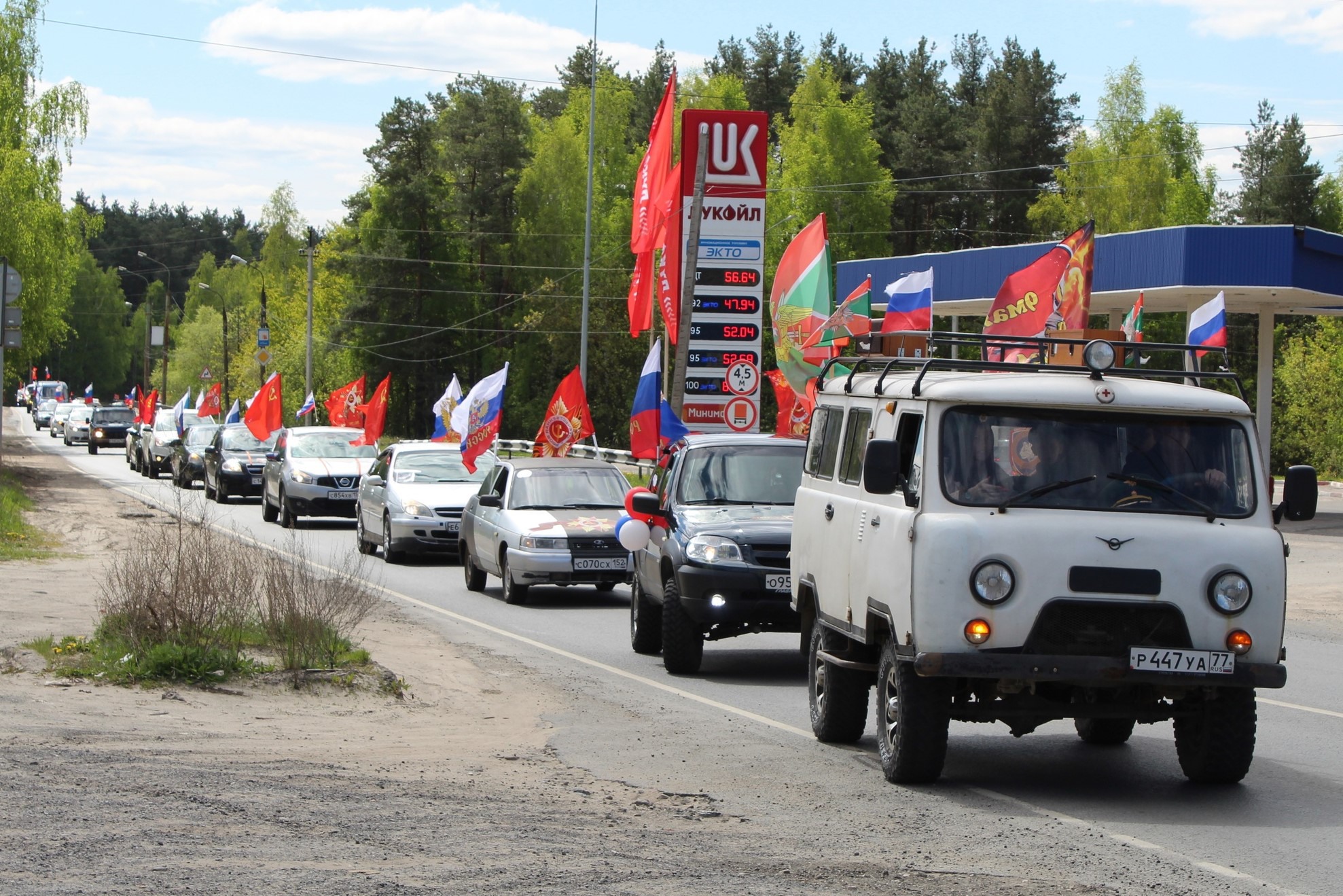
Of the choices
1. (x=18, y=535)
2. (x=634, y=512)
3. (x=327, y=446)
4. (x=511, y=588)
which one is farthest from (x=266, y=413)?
(x=634, y=512)

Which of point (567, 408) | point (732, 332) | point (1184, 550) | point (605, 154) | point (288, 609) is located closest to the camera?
point (1184, 550)

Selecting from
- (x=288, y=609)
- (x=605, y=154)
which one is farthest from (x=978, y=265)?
(x=605, y=154)

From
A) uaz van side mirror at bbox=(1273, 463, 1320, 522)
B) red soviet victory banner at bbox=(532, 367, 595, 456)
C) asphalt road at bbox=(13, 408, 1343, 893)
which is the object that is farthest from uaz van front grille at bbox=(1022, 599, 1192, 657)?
red soviet victory banner at bbox=(532, 367, 595, 456)

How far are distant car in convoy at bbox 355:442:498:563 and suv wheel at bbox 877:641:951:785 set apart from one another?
14.5 metres

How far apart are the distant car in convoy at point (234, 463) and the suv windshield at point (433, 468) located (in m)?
12.4

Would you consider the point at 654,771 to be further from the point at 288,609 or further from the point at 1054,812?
the point at 288,609

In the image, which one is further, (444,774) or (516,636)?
(516,636)

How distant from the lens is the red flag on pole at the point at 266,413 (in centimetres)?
3747

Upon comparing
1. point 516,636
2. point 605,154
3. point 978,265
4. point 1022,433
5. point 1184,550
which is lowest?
point 516,636

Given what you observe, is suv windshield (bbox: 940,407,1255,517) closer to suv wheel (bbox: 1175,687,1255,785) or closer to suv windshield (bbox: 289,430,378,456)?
suv wheel (bbox: 1175,687,1255,785)

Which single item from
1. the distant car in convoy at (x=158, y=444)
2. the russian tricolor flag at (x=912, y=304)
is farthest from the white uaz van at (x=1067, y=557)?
the distant car in convoy at (x=158, y=444)

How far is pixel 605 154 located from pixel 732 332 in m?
57.9

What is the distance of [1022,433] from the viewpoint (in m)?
8.20

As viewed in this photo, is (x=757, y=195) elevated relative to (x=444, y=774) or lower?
elevated
